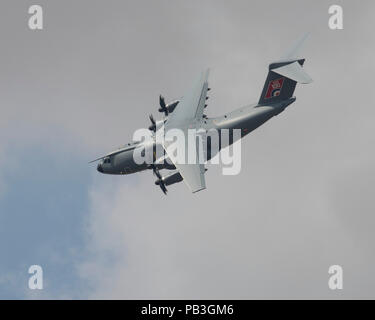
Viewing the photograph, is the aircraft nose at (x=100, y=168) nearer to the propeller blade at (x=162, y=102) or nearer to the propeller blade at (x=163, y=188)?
the propeller blade at (x=162, y=102)

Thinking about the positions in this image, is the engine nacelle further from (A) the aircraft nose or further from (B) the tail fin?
(B) the tail fin

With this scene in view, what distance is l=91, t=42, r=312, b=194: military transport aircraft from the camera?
67.8 metres

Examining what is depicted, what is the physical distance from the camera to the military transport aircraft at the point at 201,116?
6775cm

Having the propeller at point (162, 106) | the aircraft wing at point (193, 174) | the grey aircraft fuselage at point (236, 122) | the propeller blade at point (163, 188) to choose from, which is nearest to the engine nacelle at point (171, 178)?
the propeller blade at point (163, 188)

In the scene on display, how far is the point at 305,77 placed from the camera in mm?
66062

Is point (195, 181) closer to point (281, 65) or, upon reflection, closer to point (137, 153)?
point (137, 153)

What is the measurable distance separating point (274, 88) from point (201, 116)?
7.93 metres

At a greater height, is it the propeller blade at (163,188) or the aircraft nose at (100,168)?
the aircraft nose at (100,168)

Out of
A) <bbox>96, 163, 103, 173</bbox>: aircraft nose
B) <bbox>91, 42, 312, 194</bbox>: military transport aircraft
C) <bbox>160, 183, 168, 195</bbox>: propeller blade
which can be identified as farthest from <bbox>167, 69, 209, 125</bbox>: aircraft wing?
<bbox>96, 163, 103, 173</bbox>: aircraft nose

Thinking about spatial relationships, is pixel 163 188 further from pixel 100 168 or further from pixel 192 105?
pixel 192 105

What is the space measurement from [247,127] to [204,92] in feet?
22.1

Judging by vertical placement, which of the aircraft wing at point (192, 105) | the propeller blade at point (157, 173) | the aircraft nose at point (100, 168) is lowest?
the propeller blade at point (157, 173)

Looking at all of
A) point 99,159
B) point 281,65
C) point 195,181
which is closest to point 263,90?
point 281,65

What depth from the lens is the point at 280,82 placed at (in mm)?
70562
